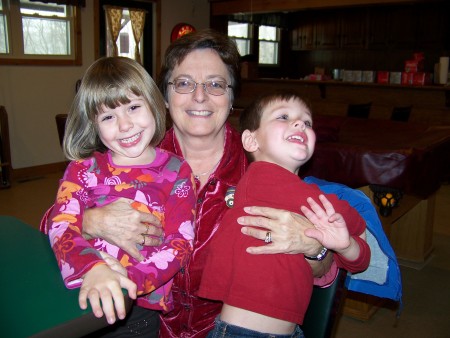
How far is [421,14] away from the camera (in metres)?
8.94

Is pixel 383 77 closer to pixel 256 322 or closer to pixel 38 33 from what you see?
pixel 38 33

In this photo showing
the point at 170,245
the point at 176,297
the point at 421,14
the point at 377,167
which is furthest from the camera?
the point at 421,14

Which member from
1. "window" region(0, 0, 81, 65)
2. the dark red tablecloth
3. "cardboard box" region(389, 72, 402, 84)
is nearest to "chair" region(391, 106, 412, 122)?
"cardboard box" region(389, 72, 402, 84)

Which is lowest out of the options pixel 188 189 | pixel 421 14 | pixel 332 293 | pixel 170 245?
pixel 332 293

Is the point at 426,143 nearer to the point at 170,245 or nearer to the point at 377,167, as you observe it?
the point at 377,167

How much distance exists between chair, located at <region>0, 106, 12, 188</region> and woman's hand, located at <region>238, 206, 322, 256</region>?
15.2 ft

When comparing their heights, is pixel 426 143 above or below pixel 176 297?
above

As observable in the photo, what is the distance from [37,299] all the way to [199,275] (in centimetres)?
65

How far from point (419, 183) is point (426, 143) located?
1.29ft

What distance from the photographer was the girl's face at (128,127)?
127 cm

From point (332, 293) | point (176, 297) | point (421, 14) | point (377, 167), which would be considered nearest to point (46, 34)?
point (377, 167)

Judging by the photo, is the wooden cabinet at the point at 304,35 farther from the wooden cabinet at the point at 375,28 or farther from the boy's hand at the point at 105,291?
the boy's hand at the point at 105,291

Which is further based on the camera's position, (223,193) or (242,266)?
(223,193)

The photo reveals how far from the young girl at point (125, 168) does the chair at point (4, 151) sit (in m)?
4.21
